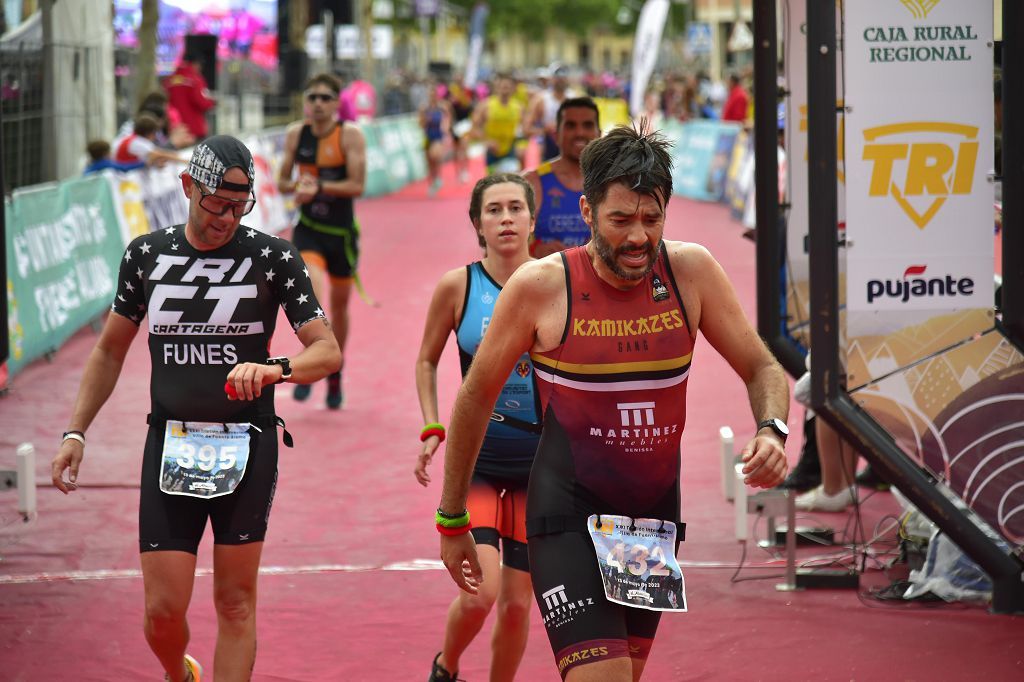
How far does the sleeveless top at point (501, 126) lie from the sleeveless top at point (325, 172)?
46.9 feet

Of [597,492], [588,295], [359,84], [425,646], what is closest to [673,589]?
[597,492]

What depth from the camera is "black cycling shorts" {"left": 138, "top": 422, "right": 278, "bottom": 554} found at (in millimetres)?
4727

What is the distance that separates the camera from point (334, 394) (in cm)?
1092

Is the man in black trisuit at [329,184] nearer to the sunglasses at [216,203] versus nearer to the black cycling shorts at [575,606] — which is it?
the sunglasses at [216,203]

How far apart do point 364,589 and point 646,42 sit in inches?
848

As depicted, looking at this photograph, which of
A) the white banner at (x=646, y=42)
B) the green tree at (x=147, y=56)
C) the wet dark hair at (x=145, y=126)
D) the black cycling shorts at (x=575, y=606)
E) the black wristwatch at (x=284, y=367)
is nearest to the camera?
the black cycling shorts at (x=575, y=606)

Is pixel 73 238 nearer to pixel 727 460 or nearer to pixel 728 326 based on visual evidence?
pixel 727 460

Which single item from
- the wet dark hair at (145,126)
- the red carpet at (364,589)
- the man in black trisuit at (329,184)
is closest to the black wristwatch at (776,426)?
the red carpet at (364,589)

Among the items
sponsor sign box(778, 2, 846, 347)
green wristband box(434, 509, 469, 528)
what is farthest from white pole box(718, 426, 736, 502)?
green wristband box(434, 509, 469, 528)

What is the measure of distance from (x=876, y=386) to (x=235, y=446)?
299 centimetres

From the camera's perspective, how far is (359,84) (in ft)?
113

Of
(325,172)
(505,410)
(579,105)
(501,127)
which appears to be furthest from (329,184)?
(501,127)

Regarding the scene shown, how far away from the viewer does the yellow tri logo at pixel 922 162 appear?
6254mm

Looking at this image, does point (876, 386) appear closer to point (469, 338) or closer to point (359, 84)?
point (469, 338)
